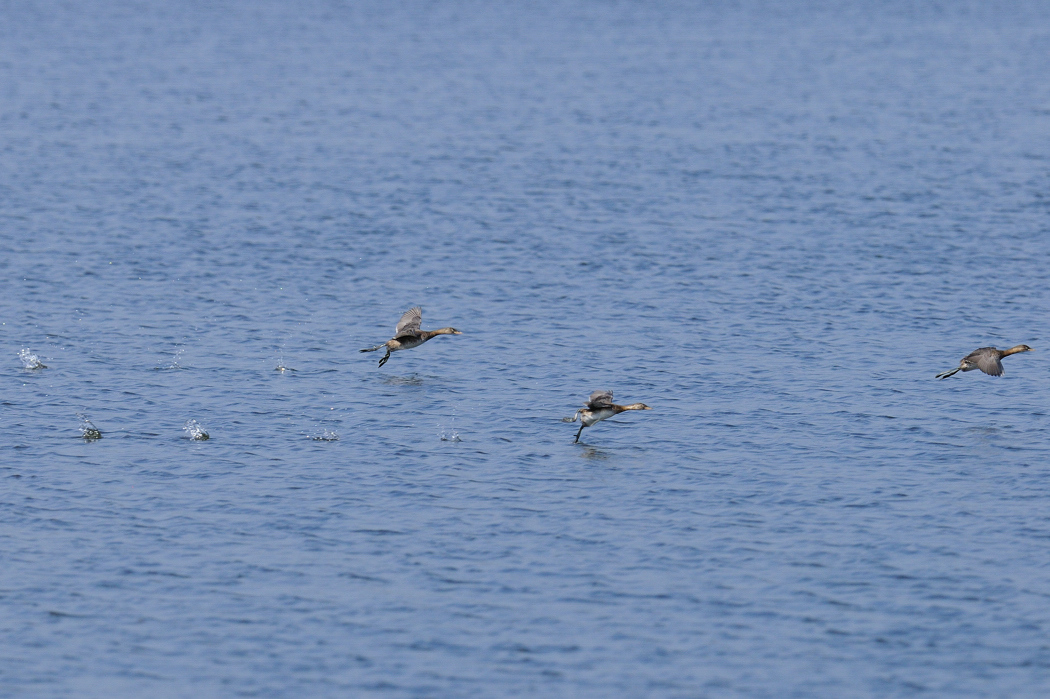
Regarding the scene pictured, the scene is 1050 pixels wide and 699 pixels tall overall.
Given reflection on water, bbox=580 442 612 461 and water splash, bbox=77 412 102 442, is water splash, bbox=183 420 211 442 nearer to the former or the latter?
water splash, bbox=77 412 102 442

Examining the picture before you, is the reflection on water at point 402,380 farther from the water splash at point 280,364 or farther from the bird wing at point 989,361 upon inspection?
the bird wing at point 989,361

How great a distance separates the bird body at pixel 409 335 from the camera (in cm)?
3603

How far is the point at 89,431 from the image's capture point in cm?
→ 3108

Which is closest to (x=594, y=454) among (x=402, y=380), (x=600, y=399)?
(x=600, y=399)

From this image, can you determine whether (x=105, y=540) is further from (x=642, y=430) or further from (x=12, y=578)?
(x=642, y=430)

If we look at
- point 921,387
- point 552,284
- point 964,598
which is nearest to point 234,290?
point 552,284

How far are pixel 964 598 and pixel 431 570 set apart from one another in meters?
8.69

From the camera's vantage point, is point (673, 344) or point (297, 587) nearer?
point (297, 587)

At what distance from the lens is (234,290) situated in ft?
146

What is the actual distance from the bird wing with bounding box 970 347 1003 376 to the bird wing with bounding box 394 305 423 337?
13.2 m

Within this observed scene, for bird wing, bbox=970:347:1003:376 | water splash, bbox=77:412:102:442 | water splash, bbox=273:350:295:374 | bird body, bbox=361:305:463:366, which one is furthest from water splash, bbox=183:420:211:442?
bird wing, bbox=970:347:1003:376

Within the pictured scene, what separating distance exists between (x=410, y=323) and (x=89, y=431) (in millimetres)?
8757

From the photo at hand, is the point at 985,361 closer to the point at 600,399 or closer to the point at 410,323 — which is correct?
the point at 600,399

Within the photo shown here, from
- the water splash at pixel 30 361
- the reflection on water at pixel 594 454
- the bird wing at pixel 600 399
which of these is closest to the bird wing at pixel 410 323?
the reflection on water at pixel 594 454
